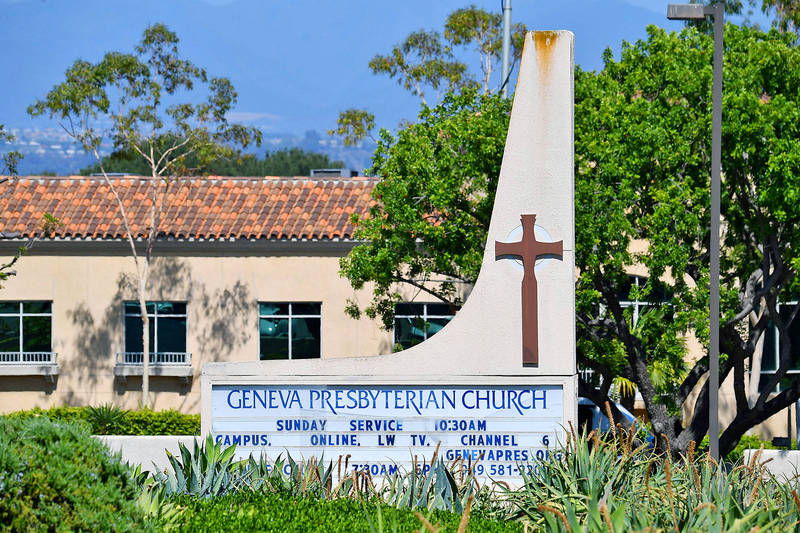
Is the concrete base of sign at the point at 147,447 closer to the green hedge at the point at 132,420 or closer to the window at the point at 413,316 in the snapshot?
the green hedge at the point at 132,420

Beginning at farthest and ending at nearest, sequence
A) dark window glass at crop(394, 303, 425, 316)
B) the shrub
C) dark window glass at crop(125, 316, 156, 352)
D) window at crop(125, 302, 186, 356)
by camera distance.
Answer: dark window glass at crop(125, 316, 156, 352)
window at crop(125, 302, 186, 356)
dark window glass at crop(394, 303, 425, 316)
the shrub

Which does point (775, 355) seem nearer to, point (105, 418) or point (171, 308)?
point (171, 308)

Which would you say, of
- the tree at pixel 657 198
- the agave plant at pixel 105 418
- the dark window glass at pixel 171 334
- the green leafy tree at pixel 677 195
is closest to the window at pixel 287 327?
the dark window glass at pixel 171 334

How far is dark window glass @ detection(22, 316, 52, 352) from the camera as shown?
28484 millimetres

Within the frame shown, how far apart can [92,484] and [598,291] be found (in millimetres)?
11749

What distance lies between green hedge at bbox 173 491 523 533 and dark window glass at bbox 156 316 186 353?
19328 millimetres

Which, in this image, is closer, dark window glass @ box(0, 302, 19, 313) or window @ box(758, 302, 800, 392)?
window @ box(758, 302, 800, 392)

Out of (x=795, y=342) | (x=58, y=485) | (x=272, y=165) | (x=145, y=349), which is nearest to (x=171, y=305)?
(x=145, y=349)

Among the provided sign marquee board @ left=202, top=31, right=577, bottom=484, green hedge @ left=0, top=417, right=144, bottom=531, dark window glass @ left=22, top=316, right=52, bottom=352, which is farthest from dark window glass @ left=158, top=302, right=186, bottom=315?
green hedge @ left=0, top=417, right=144, bottom=531

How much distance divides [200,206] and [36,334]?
18.7 ft

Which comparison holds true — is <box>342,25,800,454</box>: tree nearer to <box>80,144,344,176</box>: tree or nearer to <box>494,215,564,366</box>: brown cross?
<box>494,215,564,366</box>: brown cross

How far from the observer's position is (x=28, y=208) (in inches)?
1145

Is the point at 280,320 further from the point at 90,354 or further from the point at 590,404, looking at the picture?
the point at 590,404

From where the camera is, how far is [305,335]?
28.3m
